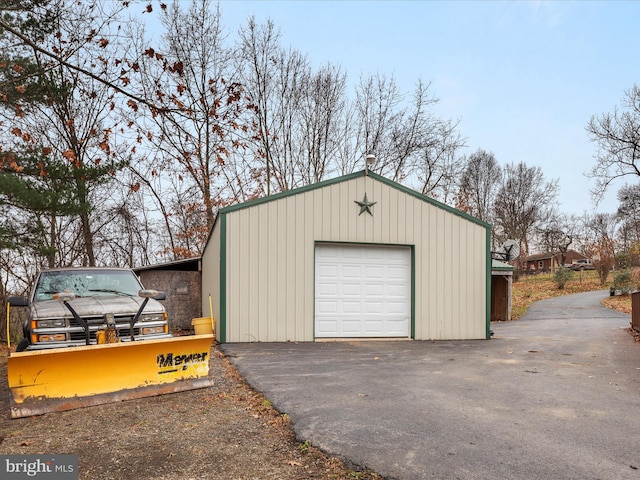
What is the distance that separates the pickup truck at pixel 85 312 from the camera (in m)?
5.71

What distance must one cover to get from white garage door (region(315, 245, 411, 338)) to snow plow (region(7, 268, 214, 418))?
4.82m

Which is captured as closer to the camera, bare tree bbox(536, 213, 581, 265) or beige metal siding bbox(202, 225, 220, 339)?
beige metal siding bbox(202, 225, 220, 339)

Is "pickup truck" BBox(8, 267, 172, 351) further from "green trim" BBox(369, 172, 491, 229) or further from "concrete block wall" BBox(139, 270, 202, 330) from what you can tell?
"concrete block wall" BBox(139, 270, 202, 330)

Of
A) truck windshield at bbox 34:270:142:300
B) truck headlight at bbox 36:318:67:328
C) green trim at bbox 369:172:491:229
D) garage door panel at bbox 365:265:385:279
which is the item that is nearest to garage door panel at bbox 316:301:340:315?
garage door panel at bbox 365:265:385:279

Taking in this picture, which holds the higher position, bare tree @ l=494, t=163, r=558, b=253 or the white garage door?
bare tree @ l=494, t=163, r=558, b=253

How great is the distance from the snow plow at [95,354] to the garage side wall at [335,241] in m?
3.52

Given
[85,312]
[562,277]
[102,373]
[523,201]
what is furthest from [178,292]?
[523,201]

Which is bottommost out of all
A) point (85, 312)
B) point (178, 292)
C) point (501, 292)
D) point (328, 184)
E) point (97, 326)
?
point (501, 292)

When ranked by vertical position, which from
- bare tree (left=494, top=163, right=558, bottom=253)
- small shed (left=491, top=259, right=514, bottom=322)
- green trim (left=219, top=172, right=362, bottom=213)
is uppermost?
bare tree (left=494, top=163, right=558, bottom=253)

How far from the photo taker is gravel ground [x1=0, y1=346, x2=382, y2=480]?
3369mm

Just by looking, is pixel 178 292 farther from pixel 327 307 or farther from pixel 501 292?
pixel 501 292

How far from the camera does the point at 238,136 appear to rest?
20.9ft

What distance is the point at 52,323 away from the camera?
575cm

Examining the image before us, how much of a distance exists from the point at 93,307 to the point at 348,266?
6.07 m
